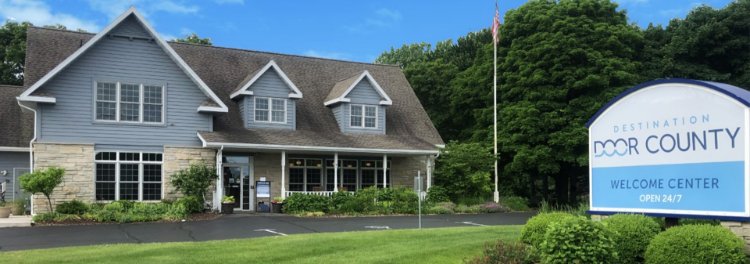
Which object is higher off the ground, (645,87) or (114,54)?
(114,54)

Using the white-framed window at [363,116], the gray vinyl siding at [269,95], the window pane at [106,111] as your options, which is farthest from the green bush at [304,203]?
the window pane at [106,111]

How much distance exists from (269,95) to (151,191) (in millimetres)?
6357

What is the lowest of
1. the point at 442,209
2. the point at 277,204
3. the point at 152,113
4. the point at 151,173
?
the point at 442,209

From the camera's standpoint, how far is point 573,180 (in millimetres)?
35312

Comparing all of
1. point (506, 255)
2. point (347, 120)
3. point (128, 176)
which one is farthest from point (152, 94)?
point (506, 255)

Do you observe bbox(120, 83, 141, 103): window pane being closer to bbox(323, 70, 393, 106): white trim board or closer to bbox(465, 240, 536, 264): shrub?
bbox(323, 70, 393, 106): white trim board

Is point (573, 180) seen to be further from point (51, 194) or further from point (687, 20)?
point (51, 194)

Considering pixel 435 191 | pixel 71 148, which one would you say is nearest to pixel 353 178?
pixel 435 191

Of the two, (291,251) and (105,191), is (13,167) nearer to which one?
(105,191)

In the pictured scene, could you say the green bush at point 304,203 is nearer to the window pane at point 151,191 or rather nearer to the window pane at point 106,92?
the window pane at point 151,191

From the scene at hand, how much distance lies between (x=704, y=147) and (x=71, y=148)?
2011 cm

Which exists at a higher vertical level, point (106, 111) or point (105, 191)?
point (106, 111)

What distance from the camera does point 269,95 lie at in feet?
88.5

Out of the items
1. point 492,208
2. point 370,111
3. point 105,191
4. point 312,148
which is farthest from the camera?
point 370,111
